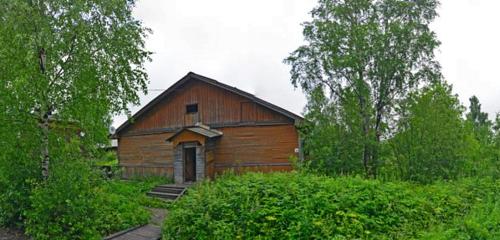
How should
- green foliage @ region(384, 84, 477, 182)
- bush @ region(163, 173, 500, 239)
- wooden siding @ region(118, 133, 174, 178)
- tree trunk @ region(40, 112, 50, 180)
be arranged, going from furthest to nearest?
wooden siding @ region(118, 133, 174, 178), green foliage @ region(384, 84, 477, 182), tree trunk @ region(40, 112, 50, 180), bush @ region(163, 173, 500, 239)

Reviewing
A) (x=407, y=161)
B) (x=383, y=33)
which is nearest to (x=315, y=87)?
(x=383, y=33)

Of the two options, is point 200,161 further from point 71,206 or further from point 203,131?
point 71,206

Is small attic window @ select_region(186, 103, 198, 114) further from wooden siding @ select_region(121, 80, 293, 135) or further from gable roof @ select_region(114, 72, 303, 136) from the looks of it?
gable roof @ select_region(114, 72, 303, 136)

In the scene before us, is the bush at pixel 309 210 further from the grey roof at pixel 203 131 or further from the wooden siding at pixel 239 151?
the grey roof at pixel 203 131

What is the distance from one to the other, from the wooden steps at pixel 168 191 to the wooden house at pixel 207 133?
770mm

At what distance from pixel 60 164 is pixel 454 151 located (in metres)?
10.3

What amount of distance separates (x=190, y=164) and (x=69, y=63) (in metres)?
9.03

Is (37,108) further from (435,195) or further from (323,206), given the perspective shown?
(435,195)

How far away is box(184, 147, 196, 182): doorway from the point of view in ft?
53.5

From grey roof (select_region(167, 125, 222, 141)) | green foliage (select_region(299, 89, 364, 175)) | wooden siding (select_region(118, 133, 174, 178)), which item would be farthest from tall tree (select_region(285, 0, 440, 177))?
wooden siding (select_region(118, 133, 174, 178))

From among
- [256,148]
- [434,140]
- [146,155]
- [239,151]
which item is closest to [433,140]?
[434,140]

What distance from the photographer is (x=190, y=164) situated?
16.5 metres

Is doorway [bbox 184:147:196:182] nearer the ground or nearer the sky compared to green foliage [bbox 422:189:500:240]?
nearer the sky

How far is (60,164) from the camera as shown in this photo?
7895 mm
